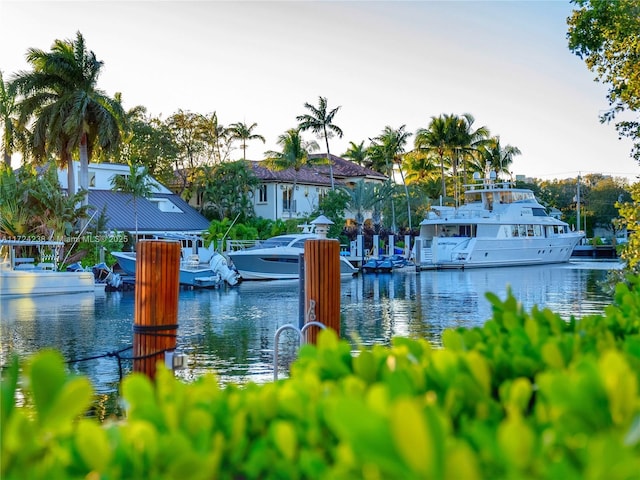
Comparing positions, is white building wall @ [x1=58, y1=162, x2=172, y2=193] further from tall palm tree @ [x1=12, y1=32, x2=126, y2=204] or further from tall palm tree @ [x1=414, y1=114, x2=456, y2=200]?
tall palm tree @ [x1=414, y1=114, x2=456, y2=200]

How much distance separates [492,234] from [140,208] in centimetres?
2471

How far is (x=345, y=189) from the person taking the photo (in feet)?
209

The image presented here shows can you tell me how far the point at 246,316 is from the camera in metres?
25.0

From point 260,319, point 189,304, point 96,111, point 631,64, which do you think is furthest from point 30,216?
point 631,64

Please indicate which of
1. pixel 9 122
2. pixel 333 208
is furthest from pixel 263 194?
pixel 9 122

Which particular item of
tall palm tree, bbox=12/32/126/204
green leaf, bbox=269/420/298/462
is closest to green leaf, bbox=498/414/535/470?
green leaf, bbox=269/420/298/462

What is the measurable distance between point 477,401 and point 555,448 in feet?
1.44

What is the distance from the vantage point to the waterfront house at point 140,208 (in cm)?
4925

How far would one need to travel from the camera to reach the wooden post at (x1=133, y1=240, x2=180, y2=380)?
6.91m

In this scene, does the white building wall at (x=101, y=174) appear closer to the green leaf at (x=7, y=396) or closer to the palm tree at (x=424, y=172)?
the palm tree at (x=424, y=172)

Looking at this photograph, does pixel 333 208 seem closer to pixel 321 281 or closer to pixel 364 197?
pixel 364 197

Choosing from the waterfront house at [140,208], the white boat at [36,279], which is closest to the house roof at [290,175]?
the waterfront house at [140,208]

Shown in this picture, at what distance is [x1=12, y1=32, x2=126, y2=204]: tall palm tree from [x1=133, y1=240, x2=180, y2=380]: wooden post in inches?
Answer: 1420

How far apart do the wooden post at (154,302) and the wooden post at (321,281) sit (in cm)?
164
